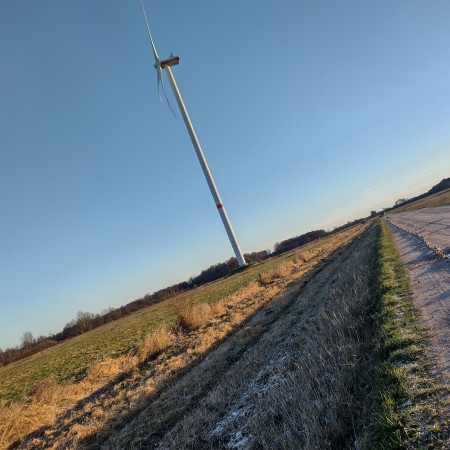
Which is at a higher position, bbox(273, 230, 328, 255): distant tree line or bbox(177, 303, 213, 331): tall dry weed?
bbox(273, 230, 328, 255): distant tree line

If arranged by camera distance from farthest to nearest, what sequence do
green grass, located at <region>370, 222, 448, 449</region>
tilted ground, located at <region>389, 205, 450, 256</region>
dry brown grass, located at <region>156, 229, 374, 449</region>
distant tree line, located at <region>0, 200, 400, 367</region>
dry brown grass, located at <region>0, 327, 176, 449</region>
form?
distant tree line, located at <region>0, 200, 400, 367</region> < tilted ground, located at <region>389, 205, 450, 256</region> < dry brown grass, located at <region>0, 327, 176, 449</region> < dry brown grass, located at <region>156, 229, 374, 449</region> < green grass, located at <region>370, 222, 448, 449</region>

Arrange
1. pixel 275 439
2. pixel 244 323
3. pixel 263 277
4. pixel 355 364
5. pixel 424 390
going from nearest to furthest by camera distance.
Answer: pixel 424 390 < pixel 275 439 < pixel 355 364 < pixel 244 323 < pixel 263 277

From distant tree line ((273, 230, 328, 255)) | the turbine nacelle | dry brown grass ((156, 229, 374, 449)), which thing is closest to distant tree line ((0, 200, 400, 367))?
distant tree line ((273, 230, 328, 255))

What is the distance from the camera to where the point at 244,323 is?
21656 millimetres

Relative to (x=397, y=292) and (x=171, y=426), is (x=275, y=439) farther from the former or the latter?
(x=397, y=292)

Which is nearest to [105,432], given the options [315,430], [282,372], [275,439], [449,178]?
[282,372]

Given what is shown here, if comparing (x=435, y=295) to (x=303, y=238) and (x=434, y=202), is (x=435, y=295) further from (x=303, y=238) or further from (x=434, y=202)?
→ (x=303, y=238)

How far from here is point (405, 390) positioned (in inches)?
218

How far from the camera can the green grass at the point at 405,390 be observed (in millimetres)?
4617

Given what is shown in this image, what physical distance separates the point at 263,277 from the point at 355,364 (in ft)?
120

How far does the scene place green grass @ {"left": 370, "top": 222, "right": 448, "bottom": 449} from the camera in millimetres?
4617

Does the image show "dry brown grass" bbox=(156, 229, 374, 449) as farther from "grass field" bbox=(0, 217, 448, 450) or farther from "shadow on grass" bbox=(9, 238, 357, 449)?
"shadow on grass" bbox=(9, 238, 357, 449)

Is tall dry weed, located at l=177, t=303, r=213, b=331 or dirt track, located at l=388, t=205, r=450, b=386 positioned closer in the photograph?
dirt track, located at l=388, t=205, r=450, b=386

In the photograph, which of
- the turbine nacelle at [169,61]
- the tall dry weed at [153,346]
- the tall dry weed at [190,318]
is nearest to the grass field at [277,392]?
the tall dry weed at [153,346]
